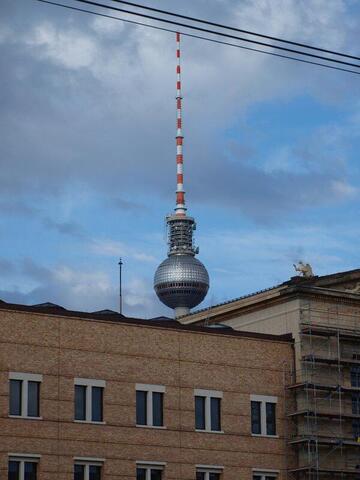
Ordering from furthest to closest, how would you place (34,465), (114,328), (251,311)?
1. (251,311)
2. (114,328)
3. (34,465)

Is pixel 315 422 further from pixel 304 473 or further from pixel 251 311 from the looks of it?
pixel 251 311

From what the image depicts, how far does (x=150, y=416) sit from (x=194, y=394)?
9.46 ft

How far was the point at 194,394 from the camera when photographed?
62.8 m

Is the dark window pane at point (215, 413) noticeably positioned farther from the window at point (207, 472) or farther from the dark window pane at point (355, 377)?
the dark window pane at point (355, 377)

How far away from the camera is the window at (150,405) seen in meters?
61.1

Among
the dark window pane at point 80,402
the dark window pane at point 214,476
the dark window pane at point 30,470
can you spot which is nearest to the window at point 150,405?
the dark window pane at point 80,402

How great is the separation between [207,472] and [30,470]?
9940mm

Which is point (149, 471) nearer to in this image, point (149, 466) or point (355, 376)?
point (149, 466)

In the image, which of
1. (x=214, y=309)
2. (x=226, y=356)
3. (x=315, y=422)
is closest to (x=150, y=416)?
(x=226, y=356)

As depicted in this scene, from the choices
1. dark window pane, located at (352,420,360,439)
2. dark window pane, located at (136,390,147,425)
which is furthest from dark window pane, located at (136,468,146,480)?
dark window pane, located at (352,420,360,439)

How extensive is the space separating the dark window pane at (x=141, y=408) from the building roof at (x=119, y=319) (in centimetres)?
350

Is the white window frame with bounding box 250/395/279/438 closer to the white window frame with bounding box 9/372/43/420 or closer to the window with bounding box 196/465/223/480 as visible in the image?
the window with bounding box 196/465/223/480

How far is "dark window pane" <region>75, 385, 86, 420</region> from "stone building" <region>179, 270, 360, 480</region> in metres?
12.3

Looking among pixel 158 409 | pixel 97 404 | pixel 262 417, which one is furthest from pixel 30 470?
pixel 262 417
